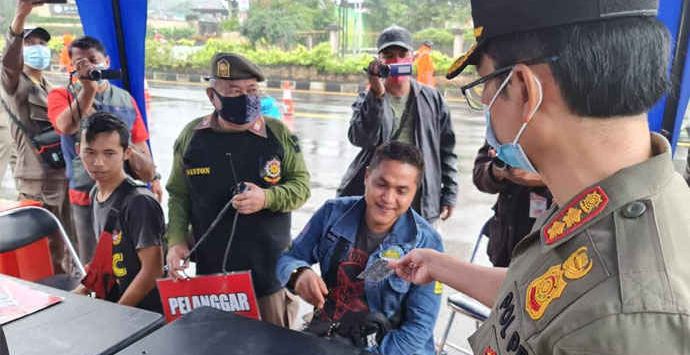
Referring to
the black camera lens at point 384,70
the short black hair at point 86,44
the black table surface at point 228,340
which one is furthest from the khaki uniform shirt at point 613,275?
the short black hair at point 86,44

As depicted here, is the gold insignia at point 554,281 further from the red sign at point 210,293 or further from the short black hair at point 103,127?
the short black hair at point 103,127

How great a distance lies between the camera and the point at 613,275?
2.15ft

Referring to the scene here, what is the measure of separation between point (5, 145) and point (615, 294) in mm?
4284

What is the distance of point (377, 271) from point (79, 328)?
2.82 ft

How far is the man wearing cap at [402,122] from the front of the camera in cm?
275

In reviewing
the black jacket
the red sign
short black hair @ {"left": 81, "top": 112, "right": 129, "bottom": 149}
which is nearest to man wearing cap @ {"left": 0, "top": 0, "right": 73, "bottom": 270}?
short black hair @ {"left": 81, "top": 112, "right": 129, "bottom": 149}

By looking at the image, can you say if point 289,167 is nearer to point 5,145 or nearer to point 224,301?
point 224,301

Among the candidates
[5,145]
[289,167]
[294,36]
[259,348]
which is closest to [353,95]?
[294,36]

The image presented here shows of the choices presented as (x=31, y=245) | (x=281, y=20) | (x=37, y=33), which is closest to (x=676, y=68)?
(x=31, y=245)

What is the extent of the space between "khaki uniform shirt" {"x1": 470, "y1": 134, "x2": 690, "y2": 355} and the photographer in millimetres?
2329

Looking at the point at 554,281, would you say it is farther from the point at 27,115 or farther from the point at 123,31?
the point at 27,115

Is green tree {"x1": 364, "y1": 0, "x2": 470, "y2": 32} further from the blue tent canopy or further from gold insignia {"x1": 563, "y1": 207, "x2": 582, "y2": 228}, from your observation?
gold insignia {"x1": 563, "y1": 207, "x2": 582, "y2": 228}

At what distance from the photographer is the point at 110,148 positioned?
2.30 meters

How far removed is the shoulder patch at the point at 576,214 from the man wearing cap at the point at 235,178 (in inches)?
57.4
